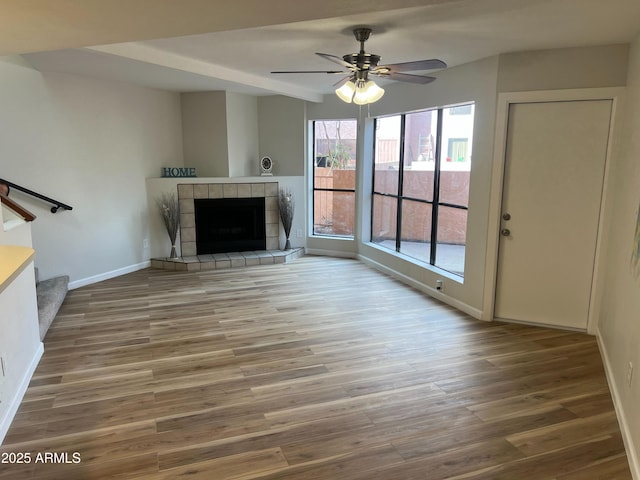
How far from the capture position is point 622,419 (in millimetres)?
2605

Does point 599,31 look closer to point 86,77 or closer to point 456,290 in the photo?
point 456,290

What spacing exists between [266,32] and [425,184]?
275cm

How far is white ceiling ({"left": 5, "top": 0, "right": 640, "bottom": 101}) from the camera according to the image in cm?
209

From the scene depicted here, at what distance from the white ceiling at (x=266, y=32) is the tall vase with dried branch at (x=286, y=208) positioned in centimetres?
183

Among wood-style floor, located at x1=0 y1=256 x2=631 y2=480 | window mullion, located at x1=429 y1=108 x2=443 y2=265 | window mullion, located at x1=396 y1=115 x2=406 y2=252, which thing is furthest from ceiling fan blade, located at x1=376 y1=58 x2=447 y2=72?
window mullion, located at x1=396 y1=115 x2=406 y2=252

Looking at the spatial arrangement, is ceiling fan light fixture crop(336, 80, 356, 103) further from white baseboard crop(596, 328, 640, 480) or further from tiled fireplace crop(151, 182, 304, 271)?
tiled fireplace crop(151, 182, 304, 271)

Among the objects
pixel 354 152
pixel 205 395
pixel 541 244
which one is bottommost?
pixel 205 395

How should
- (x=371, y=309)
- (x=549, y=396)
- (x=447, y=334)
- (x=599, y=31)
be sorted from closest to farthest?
(x=549, y=396) < (x=599, y=31) < (x=447, y=334) < (x=371, y=309)

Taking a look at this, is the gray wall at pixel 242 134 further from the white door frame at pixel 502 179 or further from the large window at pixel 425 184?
the white door frame at pixel 502 179

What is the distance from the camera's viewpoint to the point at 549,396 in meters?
2.95

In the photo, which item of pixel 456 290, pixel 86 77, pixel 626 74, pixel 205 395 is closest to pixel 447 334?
pixel 456 290

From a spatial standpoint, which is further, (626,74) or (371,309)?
(371,309)

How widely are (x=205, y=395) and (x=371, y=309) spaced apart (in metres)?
2.09

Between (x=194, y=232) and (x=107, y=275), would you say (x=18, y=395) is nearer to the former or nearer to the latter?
(x=107, y=275)
